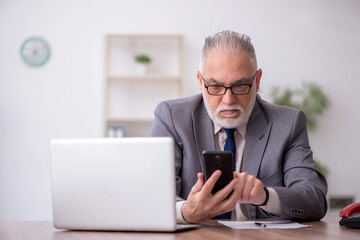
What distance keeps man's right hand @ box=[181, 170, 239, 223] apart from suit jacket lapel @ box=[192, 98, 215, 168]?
555 mm

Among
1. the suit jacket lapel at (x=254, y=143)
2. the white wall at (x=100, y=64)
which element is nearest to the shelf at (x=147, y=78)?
the white wall at (x=100, y=64)

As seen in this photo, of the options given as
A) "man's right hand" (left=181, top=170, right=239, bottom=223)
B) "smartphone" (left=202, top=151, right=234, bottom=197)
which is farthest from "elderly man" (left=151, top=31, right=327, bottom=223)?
"smartphone" (left=202, top=151, right=234, bottom=197)

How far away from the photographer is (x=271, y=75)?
534cm

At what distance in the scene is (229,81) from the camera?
207 centimetres

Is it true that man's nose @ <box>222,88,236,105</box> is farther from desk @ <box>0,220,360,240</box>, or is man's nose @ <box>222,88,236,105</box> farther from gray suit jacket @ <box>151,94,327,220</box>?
desk @ <box>0,220,360,240</box>

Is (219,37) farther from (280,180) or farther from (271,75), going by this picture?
(271,75)

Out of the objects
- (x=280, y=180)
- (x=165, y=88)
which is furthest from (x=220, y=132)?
(x=165, y=88)

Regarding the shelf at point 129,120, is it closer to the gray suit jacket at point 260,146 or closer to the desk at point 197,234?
the gray suit jacket at point 260,146

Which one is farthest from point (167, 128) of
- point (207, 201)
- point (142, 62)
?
point (142, 62)

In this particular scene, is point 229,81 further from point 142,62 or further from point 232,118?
point 142,62

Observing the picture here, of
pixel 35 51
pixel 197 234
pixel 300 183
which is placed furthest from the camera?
pixel 35 51

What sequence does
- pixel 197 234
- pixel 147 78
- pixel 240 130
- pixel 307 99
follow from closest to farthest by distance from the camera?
pixel 197 234 → pixel 240 130 → pixel 147 78 → pixel 307 99

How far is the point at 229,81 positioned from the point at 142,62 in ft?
10.2

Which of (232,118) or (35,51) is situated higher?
(35,51)
